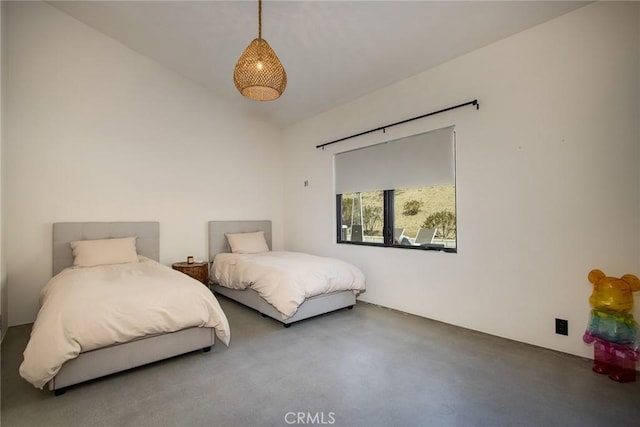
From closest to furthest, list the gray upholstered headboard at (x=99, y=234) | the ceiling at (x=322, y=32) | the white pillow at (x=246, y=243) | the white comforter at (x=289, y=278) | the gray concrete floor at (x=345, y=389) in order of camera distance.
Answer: the gray concrete floor at (x=345, y=389) < the ceiling at (x=322, y=32) < the white comforter at (x=289, y=278) < the gray upholstered headboard at (x=99, y=234) < the white pillow at (x=246, y=243)

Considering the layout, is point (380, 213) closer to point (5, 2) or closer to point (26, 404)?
point (26, 404)

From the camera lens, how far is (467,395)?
192 cm

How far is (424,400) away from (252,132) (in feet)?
15.2

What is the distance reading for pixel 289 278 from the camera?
3.13m

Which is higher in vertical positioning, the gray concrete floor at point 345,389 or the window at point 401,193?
the window at point 401,193

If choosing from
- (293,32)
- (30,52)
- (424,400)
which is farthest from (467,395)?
(30,52)

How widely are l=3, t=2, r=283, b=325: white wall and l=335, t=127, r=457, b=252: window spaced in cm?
186

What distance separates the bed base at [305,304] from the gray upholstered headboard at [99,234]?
1.35 meters

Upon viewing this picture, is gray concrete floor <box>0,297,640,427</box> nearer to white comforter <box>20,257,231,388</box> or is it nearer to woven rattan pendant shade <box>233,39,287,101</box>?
white comforter <box>20,257,231,388</box>

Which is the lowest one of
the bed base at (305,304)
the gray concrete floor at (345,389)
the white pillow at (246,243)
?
the gray concrete floor at (345,389)

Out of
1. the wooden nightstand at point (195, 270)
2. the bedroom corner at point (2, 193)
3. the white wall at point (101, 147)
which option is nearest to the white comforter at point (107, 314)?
the bedroom corner at point (2, 193)

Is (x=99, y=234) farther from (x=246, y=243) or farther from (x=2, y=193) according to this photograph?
(x=246, y=243)

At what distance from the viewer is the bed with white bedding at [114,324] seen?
6.18 feet

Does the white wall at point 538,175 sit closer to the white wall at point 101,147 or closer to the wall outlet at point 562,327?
the wall outlet at point 562,327
